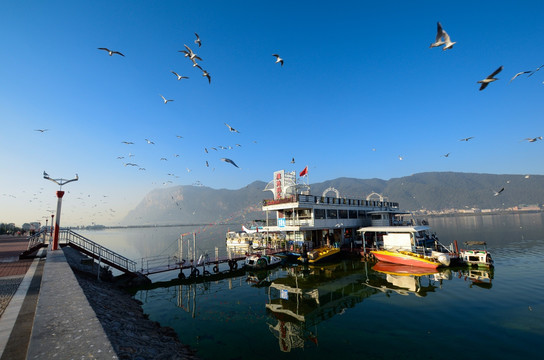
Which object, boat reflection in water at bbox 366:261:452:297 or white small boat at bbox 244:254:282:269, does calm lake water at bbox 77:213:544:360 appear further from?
white small boat at bbox 244:254:282:269

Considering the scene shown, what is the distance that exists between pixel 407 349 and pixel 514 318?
24.8 feet

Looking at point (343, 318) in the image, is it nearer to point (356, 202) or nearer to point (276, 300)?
point (276, 300)

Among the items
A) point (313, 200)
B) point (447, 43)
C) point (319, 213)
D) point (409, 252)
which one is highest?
point (447, 43)

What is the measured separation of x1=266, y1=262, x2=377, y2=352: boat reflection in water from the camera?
11719 mm

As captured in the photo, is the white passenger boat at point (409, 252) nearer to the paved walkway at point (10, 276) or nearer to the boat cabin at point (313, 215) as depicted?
the boat cabin at point (313, 215)

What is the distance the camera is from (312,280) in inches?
860

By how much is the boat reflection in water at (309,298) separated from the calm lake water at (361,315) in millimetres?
64

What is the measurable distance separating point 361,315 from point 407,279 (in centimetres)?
1023

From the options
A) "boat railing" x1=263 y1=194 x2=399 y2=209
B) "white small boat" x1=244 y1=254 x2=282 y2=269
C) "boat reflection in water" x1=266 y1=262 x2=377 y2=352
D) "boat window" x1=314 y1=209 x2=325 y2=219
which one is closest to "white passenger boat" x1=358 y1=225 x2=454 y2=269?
"boat reflection in water" x1=266 y1=262 x2=377 y2=352

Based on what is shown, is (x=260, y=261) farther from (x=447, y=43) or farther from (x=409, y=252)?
(x=447, y=43)

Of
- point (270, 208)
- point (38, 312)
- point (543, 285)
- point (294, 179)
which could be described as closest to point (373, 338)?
point (38, 312)

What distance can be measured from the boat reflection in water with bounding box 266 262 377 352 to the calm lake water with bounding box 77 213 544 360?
0.06 meters

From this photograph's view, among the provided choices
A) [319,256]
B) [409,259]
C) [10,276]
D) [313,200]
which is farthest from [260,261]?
[10,276]

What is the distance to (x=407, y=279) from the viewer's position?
830 inches
